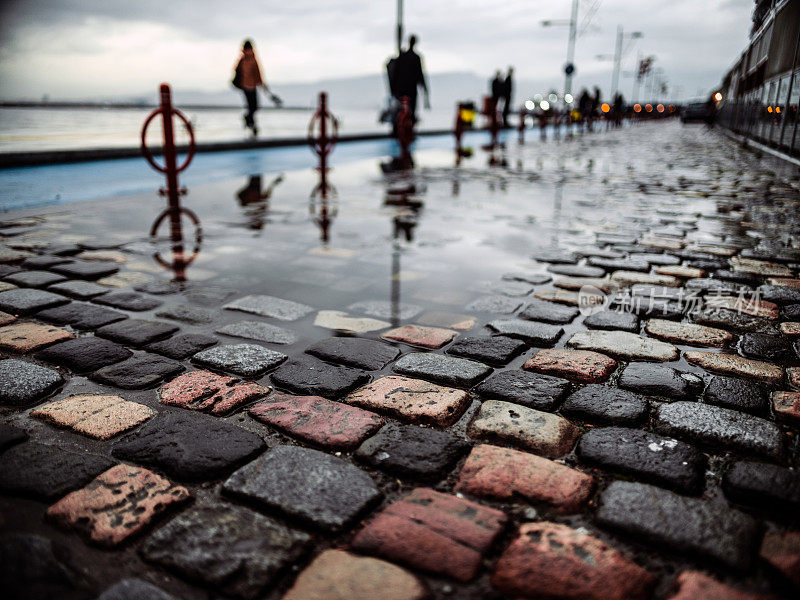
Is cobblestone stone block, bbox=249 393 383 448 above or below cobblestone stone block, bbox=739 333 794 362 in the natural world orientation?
below

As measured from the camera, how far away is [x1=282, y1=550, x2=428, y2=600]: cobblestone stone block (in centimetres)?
122

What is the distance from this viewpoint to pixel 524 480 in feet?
5.25

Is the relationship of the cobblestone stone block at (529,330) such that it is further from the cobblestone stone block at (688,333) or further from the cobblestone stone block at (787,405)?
the cobblestone stone block at (787,405)

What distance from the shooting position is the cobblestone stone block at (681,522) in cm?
133

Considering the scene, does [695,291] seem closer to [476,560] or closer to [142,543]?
[476,560]

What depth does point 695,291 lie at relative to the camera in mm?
3371

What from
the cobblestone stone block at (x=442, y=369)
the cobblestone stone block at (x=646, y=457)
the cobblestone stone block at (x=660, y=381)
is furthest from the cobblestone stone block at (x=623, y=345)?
the cobblestone stone block at (x=646, y=457)

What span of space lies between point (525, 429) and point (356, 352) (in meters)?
0.88

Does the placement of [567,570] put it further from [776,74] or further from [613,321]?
[776,74]

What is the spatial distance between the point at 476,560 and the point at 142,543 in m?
0.79

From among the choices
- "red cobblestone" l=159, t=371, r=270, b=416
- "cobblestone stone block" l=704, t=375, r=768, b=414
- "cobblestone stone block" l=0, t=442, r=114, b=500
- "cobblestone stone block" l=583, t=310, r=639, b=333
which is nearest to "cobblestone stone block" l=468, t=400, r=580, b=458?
"cobblestone stone block" l=704, t=375, r=768, b=414

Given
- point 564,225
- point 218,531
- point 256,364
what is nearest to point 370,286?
point 256,364

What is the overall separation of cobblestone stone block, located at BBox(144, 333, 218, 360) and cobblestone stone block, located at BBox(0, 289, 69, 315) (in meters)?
0.87

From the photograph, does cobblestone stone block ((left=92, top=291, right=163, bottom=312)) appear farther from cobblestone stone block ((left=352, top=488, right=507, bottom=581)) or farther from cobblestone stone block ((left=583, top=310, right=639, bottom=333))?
cobblestone stone block ((left=583, top=310, right=639, bottom=333))
